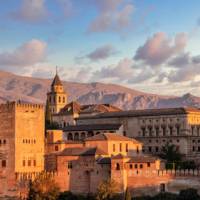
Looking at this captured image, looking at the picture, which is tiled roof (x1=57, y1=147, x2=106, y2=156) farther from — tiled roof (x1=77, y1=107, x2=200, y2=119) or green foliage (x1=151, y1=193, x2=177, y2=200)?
tiled roof (x1=77, y1=107, x2=200, y2=119)

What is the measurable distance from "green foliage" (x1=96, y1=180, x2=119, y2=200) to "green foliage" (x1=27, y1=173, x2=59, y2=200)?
18.3 ft

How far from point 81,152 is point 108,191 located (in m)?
8.57

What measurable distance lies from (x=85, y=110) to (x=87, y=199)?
45.2 metres

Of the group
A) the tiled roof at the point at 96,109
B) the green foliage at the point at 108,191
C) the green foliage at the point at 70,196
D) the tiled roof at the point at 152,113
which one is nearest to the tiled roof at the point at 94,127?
the tiled roof at the point at 152,113

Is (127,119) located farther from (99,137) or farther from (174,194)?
(174,194)

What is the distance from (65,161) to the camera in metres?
67.8

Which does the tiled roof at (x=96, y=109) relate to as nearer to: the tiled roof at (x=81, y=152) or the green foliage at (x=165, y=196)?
the tiled roof at (x=81, y=152)

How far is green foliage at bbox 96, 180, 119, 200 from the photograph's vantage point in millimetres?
61219

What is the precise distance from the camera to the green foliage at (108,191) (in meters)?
61.2

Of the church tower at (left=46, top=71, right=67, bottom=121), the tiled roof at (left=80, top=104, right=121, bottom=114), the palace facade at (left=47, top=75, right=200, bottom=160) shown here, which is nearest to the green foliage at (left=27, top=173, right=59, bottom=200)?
the palace facade at (left=47, top=75, right=200, bottom=160)

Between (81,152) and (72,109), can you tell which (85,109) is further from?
(81,152)

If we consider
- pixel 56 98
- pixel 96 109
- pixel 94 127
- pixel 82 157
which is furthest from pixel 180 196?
pixel 56 98

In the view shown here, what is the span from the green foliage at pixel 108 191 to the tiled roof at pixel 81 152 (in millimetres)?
5837

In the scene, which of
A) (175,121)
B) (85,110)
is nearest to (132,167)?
(175,121)
